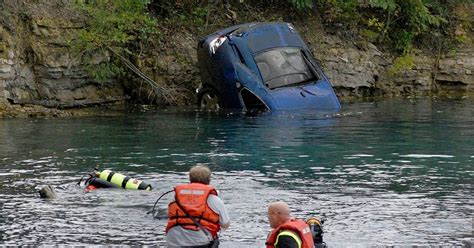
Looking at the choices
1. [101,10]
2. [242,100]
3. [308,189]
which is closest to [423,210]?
[308,189]

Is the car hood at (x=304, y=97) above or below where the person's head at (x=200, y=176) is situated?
below

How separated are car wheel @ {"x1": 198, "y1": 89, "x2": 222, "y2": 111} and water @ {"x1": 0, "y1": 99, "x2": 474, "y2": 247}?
0.82m

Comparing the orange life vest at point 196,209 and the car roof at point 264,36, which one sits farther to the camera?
the car roof at point 264,36

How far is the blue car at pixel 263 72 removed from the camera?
26.9 metres

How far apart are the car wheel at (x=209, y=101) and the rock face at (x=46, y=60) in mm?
3145

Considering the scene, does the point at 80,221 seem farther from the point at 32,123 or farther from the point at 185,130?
the point at 32,123

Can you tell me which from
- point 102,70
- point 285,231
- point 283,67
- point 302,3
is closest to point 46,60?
point 102,70

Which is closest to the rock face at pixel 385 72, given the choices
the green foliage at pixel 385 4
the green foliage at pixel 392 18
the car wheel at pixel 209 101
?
the green foliage at pixel 392 18

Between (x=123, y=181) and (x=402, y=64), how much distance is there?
19.7 m

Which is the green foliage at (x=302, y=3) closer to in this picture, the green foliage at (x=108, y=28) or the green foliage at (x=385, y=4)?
the green foliage at (x=385, y=4)

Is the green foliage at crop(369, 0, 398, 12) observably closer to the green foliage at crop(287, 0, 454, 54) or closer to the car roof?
the green foliage at crop(287, 0, 454, 54)

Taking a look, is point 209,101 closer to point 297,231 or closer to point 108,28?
point 108,28

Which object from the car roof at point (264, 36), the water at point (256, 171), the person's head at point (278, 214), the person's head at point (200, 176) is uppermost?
the car roof at point (264, 36)

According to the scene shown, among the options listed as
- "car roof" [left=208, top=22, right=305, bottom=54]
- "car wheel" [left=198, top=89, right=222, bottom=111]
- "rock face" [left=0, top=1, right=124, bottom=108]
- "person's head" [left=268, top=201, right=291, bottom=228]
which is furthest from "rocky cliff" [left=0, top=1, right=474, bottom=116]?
"person's head" [left=268, top=201, right=291, bottom=228]
